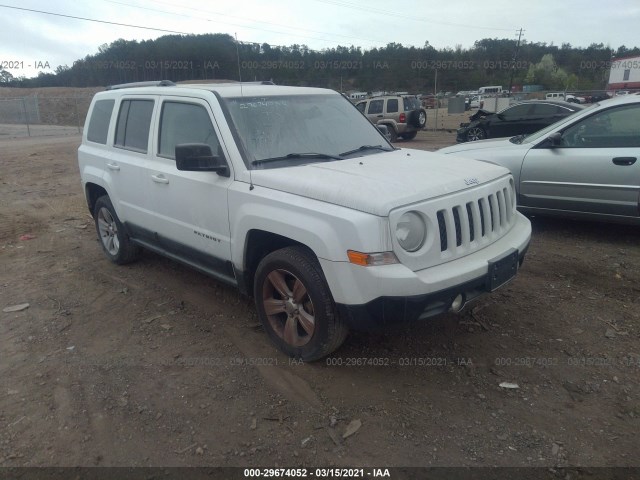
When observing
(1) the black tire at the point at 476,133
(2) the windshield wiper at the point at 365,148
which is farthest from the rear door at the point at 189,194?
(1) the black tire at the point at 476,133

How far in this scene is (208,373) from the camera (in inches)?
139

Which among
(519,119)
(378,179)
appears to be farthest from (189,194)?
(519,119)

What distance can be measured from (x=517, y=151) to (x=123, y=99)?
15.1ft

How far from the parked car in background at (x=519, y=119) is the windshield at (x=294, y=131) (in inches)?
488

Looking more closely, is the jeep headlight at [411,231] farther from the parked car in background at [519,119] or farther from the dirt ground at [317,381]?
the parked car in background at [519,119]

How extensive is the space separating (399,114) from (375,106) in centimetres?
128

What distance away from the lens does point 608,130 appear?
572 cm

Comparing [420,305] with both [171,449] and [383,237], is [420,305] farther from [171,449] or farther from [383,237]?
[171,449]

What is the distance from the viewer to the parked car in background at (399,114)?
1988 cm

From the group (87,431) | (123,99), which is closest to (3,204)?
(123,99)

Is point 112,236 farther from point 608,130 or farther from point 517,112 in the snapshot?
point 517,112

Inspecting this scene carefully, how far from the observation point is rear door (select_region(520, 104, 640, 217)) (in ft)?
17.7

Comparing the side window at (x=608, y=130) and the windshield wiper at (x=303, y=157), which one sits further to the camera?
the side window at (x=608, y=130)

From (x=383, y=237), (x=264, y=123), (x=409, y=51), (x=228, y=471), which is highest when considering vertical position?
(x=409, y=51)
